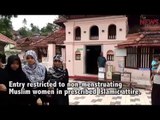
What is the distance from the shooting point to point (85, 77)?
416 cm

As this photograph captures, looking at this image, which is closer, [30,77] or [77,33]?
[30,77]

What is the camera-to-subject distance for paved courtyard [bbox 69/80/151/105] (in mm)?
3729

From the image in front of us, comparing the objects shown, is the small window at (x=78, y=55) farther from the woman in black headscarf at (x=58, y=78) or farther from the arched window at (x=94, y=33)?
the woman in black headscarf at (x=58, y=78)

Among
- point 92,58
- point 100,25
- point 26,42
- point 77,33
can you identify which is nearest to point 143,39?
point 100,25

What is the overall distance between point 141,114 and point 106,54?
1.03 metres

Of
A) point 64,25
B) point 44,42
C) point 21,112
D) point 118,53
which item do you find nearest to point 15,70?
point 21,112

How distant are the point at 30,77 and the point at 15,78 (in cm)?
19

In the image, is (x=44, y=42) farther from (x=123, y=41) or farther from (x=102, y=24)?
(x=123, y=41)

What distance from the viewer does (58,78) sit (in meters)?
3.46

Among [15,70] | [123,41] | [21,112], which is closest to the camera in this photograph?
[15,70]

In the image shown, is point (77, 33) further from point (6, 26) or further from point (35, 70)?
point (35, 70)

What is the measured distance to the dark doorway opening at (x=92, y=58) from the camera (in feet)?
13.7

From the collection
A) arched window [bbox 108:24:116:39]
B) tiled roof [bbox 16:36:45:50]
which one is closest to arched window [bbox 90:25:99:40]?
arched window [bbox 108:24:116:39]

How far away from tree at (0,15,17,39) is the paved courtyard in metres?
1.27
